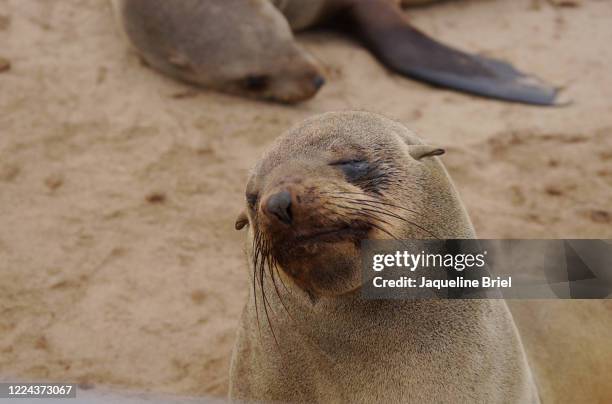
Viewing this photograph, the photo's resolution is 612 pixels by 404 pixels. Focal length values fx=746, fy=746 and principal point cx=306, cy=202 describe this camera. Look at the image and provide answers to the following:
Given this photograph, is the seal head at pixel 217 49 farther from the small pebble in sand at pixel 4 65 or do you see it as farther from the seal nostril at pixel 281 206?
the seal nostril at pixel 281 206

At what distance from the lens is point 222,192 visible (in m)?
3.96

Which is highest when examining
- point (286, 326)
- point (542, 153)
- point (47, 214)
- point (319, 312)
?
point (319, 312)

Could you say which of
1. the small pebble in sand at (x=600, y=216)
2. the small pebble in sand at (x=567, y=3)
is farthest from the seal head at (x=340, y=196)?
the small pebble in sand at (x=567, y=3)

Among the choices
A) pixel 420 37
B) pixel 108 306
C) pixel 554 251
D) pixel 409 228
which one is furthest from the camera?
pixel 420 37

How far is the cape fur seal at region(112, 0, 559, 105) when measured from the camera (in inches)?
196

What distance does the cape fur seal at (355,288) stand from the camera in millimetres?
1750

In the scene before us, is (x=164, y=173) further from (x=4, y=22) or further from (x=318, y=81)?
(x=4, y=22)

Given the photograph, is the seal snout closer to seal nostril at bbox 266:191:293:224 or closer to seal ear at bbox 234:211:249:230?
seal nostril at bbox 266:191:293:224

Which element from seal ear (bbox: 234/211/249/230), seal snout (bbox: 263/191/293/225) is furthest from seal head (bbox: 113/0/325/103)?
seal snout (bbox: 263/191/293/225)

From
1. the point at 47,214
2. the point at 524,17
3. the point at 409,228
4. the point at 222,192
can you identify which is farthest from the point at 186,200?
the point at 524,17

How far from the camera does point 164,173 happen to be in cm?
409

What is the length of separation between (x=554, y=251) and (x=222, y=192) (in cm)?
180

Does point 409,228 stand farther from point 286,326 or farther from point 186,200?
point 186,200

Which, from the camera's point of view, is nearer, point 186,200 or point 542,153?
point 186,200
